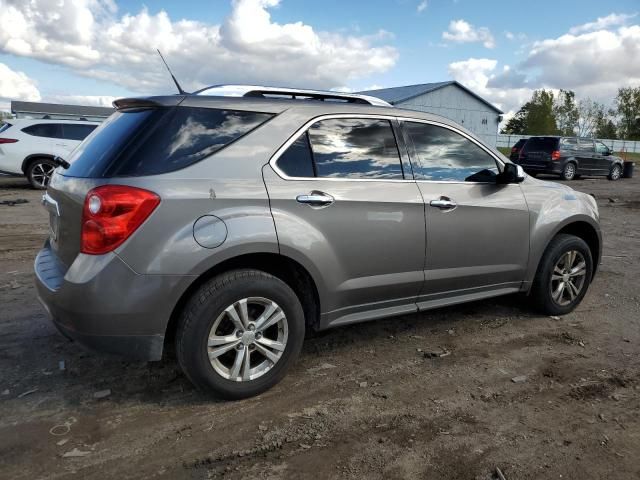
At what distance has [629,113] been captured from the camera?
72.9 m

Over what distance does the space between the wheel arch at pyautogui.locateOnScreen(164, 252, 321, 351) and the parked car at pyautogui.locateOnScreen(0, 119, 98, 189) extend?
1065cm

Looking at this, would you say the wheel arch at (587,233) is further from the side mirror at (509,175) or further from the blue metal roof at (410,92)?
the blue metal roof at (410,92)

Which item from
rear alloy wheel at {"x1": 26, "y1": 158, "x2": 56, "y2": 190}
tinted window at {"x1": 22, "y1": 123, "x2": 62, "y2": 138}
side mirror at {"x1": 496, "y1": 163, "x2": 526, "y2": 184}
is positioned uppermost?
tinted window at {"x1": 22, "y1": 123, "x2": 62, "y2": 138}

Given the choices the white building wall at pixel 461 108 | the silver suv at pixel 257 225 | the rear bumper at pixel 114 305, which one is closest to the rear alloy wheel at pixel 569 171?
the silver suv at pixel 257 225

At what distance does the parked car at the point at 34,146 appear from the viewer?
12102 millimetres

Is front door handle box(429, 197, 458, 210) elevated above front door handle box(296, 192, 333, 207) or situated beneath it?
situated beneath

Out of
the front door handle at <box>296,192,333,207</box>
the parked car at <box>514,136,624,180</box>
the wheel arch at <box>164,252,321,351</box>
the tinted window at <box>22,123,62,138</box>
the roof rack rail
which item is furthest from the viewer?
the parked car at <box>514,136,624,180</box>

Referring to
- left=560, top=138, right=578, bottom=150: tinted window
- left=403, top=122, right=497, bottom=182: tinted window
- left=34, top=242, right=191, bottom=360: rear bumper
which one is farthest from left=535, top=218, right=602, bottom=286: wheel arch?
left=560, top=138, right=578, bottom=150: tinted window

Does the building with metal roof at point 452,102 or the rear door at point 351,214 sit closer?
the rear door at point 351,214

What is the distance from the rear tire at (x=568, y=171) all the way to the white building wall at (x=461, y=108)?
19.6 m

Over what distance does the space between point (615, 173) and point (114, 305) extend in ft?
76.2

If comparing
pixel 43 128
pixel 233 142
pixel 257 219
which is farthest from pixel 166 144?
pixel 43 128

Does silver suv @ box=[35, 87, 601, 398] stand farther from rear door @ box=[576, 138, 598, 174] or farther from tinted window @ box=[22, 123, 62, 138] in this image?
rear door @ box=[576, 138, 598, 174]

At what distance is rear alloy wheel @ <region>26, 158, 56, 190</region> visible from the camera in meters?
12.4
